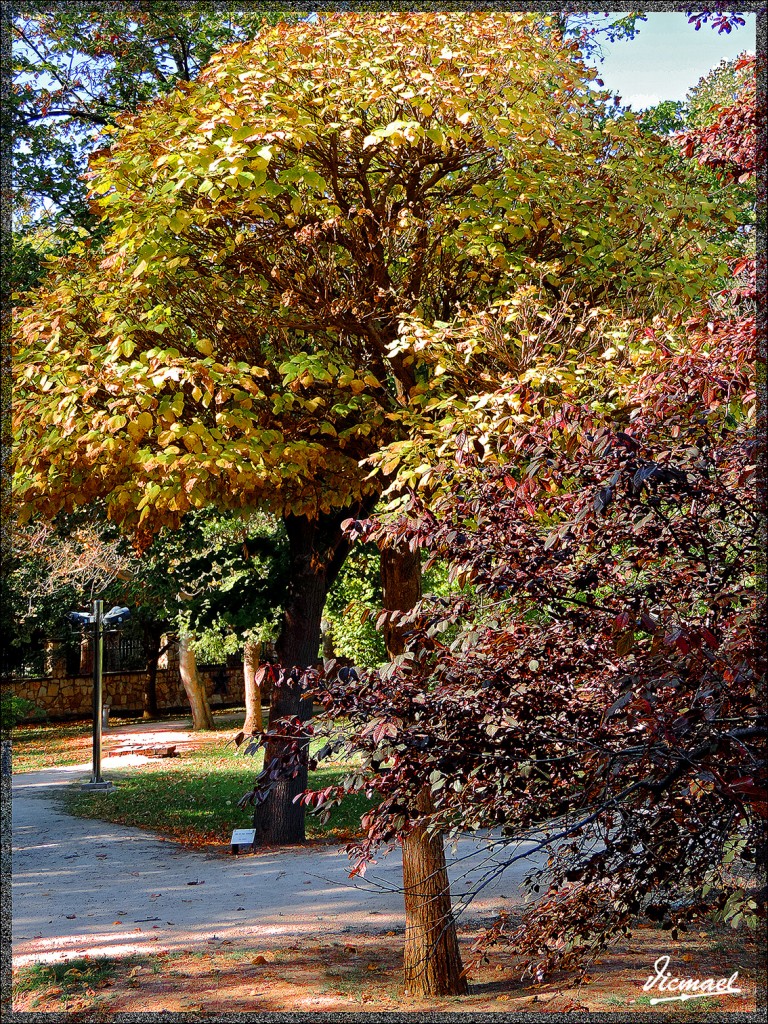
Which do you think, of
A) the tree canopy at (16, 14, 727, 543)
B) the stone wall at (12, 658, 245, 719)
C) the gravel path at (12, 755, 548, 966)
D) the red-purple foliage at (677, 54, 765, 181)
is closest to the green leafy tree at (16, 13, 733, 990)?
the tree canopy at (16, 14, 727, 543)

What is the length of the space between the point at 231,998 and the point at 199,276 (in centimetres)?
406

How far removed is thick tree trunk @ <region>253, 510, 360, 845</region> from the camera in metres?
9.74

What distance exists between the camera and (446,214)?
5398 mm

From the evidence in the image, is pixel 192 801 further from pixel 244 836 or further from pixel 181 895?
pixel 181 895

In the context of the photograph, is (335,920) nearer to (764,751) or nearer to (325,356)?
(325,356)

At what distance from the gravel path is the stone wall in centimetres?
1387

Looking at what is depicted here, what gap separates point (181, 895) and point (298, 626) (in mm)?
2907

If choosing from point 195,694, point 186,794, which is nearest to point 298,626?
point 186,794

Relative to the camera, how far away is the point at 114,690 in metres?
25.9

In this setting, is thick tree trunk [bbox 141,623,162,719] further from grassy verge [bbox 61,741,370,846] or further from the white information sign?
the white information sign

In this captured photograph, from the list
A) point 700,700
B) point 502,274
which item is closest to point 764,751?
point 700,700

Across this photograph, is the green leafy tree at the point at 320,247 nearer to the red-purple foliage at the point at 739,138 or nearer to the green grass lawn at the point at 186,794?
the red-purple foliage at the point at 739,138

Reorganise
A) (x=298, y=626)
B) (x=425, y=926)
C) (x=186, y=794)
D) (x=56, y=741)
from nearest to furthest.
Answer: (x=425, y=926) < (x=298, y=626) < (x=186, y=794) < (x=56, y=741)

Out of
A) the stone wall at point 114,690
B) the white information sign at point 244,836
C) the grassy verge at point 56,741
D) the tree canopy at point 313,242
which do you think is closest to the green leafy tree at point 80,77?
the tree canopy at point 313,242
